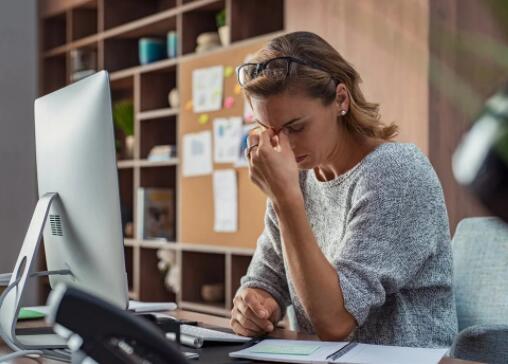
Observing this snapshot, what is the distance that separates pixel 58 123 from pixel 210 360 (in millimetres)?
495

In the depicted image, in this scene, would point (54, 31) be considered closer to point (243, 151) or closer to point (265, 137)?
point (243, 151)

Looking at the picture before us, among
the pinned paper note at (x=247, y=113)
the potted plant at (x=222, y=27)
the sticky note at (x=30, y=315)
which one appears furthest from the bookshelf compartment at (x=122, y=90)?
the sticky note at (x=30, y=315)

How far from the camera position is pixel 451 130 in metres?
2.80

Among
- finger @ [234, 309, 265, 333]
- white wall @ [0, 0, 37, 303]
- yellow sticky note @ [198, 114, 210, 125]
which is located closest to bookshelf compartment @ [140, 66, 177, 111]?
yellow sticky note @ [198, 114, 210, 125]

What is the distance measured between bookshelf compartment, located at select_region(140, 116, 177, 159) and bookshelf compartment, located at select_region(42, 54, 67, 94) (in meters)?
1.23

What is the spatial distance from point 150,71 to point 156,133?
1.27ft

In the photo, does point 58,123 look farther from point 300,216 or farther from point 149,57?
point 149,57

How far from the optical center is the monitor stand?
128 cm

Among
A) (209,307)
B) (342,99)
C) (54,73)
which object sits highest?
(54,73)

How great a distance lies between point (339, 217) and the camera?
170cm

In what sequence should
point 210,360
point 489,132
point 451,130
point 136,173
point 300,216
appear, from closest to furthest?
1. point 489,132
2. point 210,360
3. point 300,216
4. point 451,130
5. point 136,173

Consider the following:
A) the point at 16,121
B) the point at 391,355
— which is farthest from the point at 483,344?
the point at 16,121

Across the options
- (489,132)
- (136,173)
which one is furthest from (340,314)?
(136,173)

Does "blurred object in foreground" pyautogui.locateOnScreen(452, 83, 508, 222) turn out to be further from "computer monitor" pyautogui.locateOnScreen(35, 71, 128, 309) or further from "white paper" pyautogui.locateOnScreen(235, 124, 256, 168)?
"white paper" pyautogui.locateOnScreen(235, 124, 256, 168)
